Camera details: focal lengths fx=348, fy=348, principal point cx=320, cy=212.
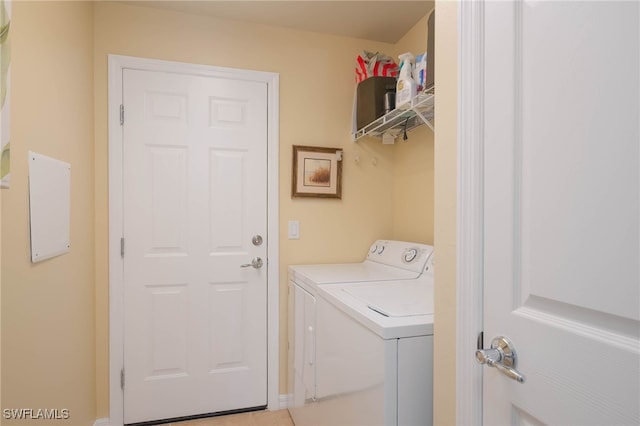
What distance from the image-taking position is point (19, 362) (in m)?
1.14

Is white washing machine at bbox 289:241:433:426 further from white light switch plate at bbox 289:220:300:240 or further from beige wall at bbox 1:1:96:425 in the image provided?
beige wall at bbox 1:1:96:425

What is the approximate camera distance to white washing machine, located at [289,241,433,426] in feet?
3.40

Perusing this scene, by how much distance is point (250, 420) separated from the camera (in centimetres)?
210

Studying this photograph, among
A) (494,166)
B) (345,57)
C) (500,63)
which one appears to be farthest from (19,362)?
(345,57)

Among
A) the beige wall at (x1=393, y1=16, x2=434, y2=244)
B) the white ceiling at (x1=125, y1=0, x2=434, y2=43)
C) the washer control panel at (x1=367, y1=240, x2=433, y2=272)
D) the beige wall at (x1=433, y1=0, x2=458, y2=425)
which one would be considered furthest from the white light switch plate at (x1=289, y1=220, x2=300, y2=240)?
the beige wall at (x1=433, y1=0, x2=458, y2=425)

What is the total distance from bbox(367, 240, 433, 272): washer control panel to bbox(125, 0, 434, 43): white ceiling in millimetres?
1371

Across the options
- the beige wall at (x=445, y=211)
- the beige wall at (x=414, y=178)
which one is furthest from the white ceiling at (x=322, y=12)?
the beige wall at (x=445, y=211)

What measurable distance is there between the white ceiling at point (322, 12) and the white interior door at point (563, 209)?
143 centimetres

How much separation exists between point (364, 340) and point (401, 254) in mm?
912

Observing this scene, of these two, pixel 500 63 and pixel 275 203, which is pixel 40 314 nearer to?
pixel 275 203

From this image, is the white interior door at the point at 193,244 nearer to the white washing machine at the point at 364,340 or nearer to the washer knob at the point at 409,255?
the white washing machine at the point at 364,340

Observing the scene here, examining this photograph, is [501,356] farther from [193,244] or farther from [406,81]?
[193,244]

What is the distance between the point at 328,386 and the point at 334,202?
120 centimetres

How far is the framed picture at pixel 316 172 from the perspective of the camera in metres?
2.27
